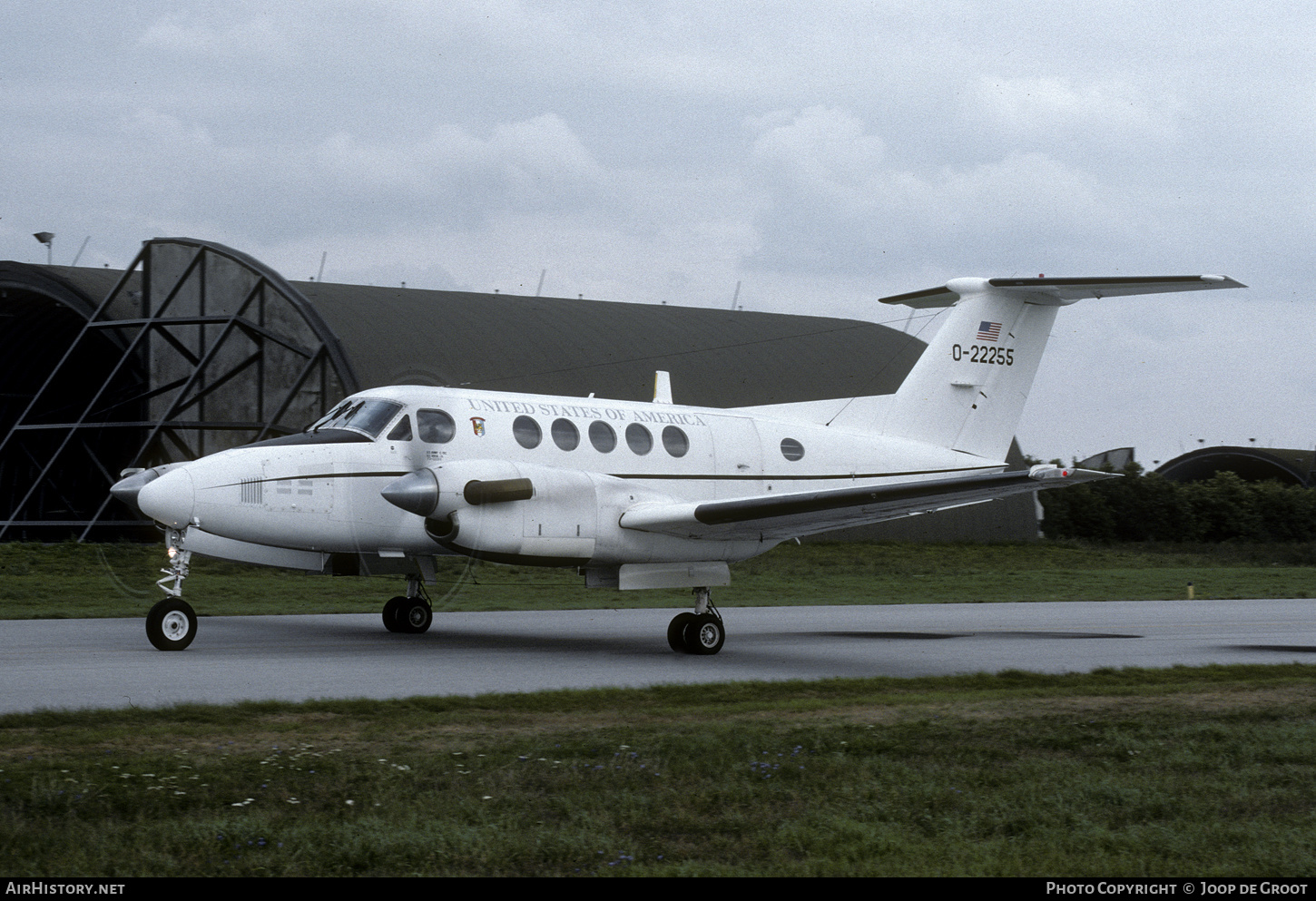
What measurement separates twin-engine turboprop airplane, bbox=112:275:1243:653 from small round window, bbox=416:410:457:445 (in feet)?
0.08

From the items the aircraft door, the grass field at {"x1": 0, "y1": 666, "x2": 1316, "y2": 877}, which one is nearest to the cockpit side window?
the aircraft door

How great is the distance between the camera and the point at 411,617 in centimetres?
1875

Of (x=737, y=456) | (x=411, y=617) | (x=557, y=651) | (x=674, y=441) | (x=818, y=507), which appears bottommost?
(x=557, y=651)

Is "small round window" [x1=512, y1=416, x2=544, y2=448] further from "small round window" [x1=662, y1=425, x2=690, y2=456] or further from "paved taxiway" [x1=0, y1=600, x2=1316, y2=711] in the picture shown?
"paved taxiway" [x1=0, y1=600, x2=1316, y2=711]

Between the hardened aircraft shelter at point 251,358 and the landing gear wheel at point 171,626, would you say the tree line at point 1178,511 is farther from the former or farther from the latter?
the landing gear wheel at point 171,626

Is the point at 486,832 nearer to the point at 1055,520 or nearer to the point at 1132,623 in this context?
the point at 1132,623

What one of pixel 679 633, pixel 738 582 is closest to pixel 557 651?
pixel 679 633

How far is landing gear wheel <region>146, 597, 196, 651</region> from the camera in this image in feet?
48.6

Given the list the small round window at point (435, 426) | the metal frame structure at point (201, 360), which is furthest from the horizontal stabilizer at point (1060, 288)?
the metal frame structure at point (201, 360)

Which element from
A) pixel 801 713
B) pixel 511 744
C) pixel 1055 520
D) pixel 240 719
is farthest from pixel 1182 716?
pixel 1055 520

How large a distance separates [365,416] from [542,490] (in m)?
2.71

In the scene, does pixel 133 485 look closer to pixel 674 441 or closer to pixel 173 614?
pixel 173 614

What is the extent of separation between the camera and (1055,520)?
58188 millimetres

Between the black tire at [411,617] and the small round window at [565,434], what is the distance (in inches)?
142
